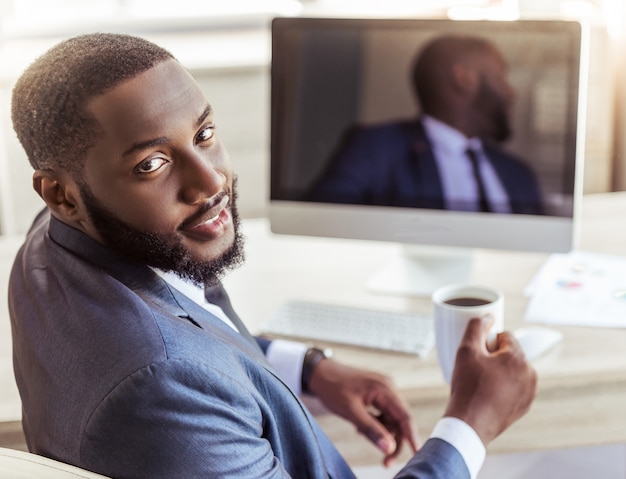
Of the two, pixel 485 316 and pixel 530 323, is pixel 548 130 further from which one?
pixel 485 316

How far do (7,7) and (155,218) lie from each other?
2645 millimetres

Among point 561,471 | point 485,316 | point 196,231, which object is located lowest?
point 561,471

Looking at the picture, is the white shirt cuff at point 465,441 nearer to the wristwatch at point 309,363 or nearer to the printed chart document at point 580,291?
the wristwatch at point 309,363

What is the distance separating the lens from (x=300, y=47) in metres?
1.56

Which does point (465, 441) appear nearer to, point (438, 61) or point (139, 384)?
point (139, 384)

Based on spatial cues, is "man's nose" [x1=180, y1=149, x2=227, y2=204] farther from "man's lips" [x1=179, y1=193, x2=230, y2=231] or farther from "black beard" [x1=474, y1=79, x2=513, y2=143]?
"black beard" [x1=474, y1=79, x2=513, y2=143]

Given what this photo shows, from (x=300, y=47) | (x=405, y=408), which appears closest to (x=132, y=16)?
(x=300, y=47)

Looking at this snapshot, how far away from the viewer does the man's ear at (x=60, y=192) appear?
0.87 meters

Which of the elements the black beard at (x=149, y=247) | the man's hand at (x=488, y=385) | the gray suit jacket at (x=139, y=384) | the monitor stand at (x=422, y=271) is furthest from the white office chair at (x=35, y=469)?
the monitor stand at (x=422, y=271)

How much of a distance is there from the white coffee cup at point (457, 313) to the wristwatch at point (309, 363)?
0.18 metres

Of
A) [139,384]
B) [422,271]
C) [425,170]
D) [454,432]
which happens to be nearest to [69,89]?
[139,384]

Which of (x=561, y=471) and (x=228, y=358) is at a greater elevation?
(x=228, y=358)

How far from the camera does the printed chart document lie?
1418mm

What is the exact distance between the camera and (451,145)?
4.95 feet
